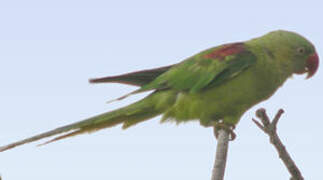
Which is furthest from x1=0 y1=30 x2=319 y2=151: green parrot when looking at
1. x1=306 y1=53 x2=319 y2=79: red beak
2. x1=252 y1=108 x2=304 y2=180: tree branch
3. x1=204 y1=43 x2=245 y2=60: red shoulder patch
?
x1=252 y1=108 x2=304 y2=180: tree branch

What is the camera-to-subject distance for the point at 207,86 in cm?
461

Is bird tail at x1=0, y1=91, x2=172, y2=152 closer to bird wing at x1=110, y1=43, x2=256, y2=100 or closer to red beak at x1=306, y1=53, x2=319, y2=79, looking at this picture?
bird wing at x1=110, y1=43, x2=256, y2=100

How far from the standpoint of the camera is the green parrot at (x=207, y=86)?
4527 millimetres

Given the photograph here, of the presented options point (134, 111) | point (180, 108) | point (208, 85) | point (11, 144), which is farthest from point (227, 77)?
point (11, 144)

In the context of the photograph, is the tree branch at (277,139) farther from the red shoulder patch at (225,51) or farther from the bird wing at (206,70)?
the red shoulder patch at (225,51)

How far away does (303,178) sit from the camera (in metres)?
2.99

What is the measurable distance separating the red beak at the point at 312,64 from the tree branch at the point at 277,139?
2.36m

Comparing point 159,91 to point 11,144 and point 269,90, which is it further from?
point 11,144

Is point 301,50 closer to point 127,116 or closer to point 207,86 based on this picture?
point 207,86

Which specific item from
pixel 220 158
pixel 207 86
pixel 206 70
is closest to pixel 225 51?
pixel 206 70

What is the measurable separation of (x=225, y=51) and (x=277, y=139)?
2003 millimetres

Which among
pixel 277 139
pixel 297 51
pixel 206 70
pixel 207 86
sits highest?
pixel 297 51

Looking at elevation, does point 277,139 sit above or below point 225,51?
below

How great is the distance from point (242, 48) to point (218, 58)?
32cm
